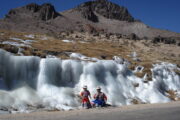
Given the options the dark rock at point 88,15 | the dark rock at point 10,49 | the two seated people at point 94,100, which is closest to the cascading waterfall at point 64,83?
the two seated people at point 94,100

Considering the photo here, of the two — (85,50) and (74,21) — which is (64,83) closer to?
(85,50)

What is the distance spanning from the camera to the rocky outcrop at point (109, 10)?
14875 cm

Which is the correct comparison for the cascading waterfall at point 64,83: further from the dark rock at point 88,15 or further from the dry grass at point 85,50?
the dark rock at point 88,15

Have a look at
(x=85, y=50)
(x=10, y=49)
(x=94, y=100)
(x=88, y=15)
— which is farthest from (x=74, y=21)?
(x=94, y=100)

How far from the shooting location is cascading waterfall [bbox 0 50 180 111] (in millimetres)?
16047

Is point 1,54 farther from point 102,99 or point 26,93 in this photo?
point 102,99

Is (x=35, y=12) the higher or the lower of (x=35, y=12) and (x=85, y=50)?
the higher

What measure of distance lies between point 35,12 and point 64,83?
9067 cm

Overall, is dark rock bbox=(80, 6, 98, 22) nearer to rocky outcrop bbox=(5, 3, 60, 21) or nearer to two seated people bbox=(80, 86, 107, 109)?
rocky outcrop bbox=(5, 3, 60, 21)

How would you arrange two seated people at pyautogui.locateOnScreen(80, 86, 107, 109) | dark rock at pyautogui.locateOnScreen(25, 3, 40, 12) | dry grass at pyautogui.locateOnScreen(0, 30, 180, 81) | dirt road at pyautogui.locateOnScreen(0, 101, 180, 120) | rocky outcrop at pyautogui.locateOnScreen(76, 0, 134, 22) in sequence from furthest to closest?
rocky outcrop at pyautogui.locateOnScreen(76, 0, 134, 22), dark rock at pyautogui.locateOnScreen(25, 3, 40, 12), dry grass at pyautogui.locateOnScreen(0, 30, 180, 81), two seated people at pyautogui.locateOnScreen(80, 86, 107, 109), dirt road at pyautogui.locateOnScreen(0, 101, 180, 120)

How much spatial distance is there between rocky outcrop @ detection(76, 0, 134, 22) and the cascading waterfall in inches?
4808

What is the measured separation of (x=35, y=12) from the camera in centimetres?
10462

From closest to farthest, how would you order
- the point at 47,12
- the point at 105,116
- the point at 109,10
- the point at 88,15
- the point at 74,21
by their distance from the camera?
the point at 105,116, the point at 47,12, the point at 74,21, the point at 88,15, the point at 109,10

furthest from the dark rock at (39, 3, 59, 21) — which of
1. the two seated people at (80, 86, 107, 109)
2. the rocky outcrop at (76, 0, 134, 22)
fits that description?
the two seated people at (80, 86, 107, 109)
